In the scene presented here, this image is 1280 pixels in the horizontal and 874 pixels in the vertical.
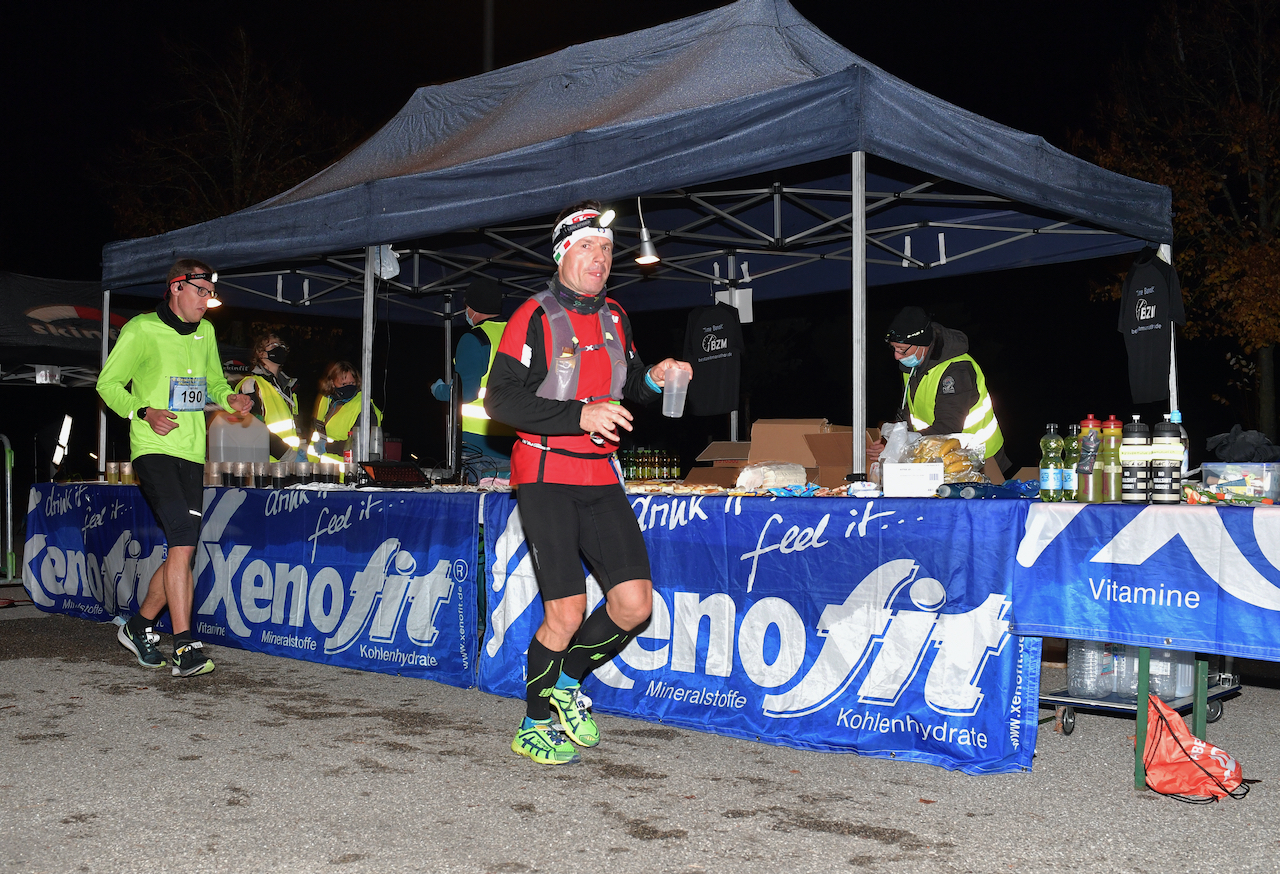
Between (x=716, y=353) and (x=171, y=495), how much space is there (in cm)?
410

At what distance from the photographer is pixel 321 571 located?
651 centimetres

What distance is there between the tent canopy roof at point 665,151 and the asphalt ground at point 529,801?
107 inches

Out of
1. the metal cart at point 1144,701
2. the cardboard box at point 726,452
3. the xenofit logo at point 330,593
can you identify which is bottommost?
the metal cart at point 1144,701

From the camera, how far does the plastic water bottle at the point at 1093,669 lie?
15.4 ft

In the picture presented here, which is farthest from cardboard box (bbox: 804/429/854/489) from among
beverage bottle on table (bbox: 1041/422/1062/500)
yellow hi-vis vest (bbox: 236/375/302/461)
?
yellow hi-vis vest (bbox: 236/375/302/461)

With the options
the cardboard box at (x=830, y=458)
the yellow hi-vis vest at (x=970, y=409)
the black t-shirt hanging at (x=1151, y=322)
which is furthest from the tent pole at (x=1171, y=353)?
the cardboard box at (x=830, y=458)

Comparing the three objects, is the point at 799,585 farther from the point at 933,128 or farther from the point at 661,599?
the point at 933,128

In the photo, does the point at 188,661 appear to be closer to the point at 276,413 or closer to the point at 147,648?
the point at 147,648

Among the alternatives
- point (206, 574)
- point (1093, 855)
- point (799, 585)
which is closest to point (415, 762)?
point (799, 585)

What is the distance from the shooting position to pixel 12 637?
7547 mm

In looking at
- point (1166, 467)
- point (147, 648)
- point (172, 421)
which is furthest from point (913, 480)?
point (147, 648)

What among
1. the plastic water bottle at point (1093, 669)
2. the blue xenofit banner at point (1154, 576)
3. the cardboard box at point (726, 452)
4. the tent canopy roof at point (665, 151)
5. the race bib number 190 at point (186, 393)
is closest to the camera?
the blue xenofit banner at point (1154, 576)

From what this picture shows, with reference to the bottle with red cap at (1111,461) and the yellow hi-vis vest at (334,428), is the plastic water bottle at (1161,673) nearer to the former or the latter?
the bottle with red cap at (1111,461)

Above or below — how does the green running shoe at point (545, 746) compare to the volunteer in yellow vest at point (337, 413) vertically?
below
